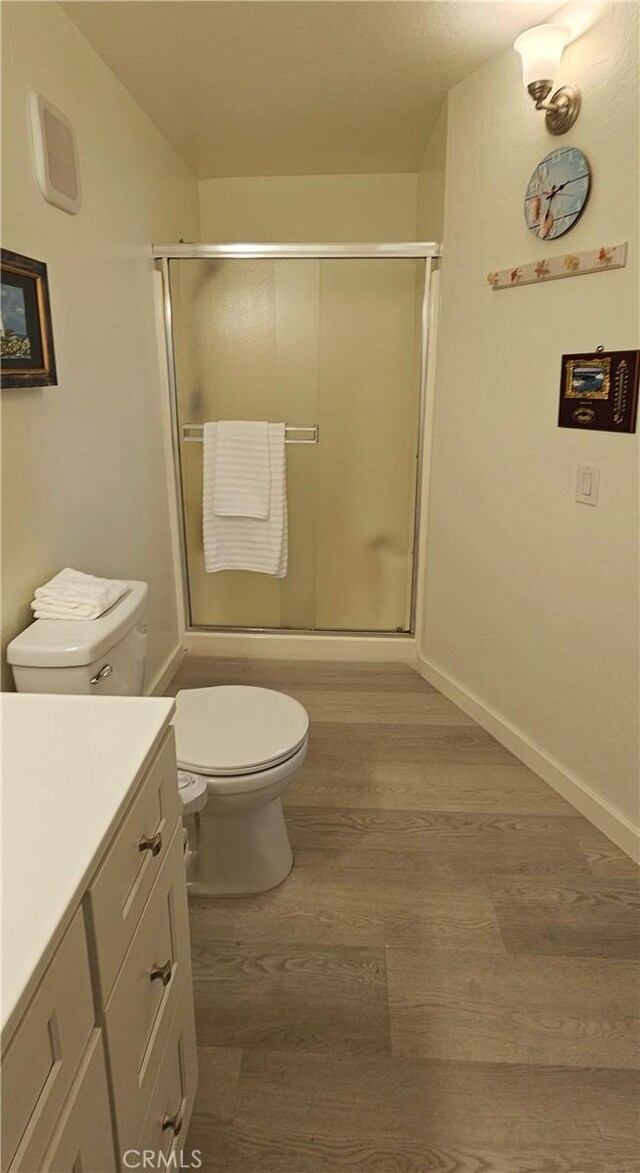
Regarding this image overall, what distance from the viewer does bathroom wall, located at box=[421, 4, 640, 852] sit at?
6.06 ft

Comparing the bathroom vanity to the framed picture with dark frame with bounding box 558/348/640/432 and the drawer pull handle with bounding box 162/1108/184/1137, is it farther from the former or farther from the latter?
the framed picture with dark frame with bounding box 558/348/640/432

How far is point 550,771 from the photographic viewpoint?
7.49 ft

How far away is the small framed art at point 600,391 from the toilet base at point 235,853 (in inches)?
54.1

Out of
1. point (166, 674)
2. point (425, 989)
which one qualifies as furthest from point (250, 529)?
point (425, 989)

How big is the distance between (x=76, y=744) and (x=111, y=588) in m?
0.87

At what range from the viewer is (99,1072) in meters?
0.78

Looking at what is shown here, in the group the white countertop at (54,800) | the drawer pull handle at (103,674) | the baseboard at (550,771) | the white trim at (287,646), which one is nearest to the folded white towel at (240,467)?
the white trim at (287,646)

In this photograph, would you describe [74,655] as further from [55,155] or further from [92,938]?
[55,155]

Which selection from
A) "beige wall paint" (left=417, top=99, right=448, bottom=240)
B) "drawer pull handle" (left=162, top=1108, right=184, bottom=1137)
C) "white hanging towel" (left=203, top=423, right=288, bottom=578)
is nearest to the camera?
"drawer pull handle" (left=162, top=1108, right=184, bottom=1137)

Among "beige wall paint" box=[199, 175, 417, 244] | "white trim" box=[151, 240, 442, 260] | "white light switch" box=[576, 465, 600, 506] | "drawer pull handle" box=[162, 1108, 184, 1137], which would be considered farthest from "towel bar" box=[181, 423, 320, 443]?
"drawer pull handle" box=[162, 1108, 184, 1137]

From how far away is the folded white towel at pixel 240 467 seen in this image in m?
2.91

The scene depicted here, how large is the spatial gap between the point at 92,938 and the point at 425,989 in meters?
1.07

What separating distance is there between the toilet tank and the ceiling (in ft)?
5.34

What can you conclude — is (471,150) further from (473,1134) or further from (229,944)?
(473,1134)
